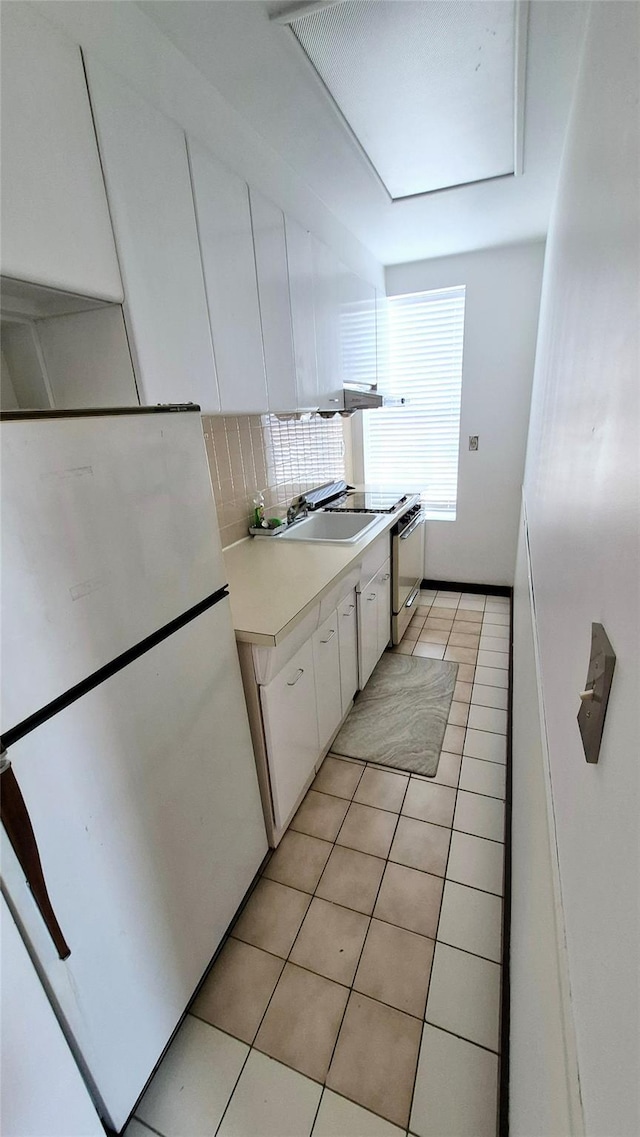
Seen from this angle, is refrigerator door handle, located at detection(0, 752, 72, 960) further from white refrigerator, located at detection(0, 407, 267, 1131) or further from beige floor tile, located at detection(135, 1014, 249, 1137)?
beige floor tile, located at detection(135, 1014, 249, 1137)

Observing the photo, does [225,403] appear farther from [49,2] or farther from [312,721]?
[312,721]

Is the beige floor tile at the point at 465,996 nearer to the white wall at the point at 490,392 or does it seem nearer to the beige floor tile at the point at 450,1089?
the beige floor tile at the point at 450,1089

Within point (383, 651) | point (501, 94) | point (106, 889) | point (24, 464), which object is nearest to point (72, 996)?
point (106, 889)

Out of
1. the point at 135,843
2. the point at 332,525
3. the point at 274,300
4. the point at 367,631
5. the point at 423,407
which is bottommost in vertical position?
the point at 367,631

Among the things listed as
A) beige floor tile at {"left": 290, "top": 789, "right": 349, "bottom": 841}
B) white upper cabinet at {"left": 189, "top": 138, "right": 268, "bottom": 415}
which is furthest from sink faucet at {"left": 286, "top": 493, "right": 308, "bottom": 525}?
beige floor tile at {"left": 290, "top": 789, "right": 349, "bottom": 841}

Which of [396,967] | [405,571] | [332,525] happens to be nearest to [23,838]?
[396,967]

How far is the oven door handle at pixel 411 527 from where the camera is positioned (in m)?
2.79

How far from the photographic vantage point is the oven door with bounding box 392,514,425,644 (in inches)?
110

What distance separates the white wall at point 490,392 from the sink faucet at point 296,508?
1.50 meters

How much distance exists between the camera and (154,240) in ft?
3.81

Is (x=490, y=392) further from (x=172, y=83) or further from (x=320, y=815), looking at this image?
(x=320, y=815)

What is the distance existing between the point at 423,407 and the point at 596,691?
3.48 meters

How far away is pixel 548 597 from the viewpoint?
3.14 ft

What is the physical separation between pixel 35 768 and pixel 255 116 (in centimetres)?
208
